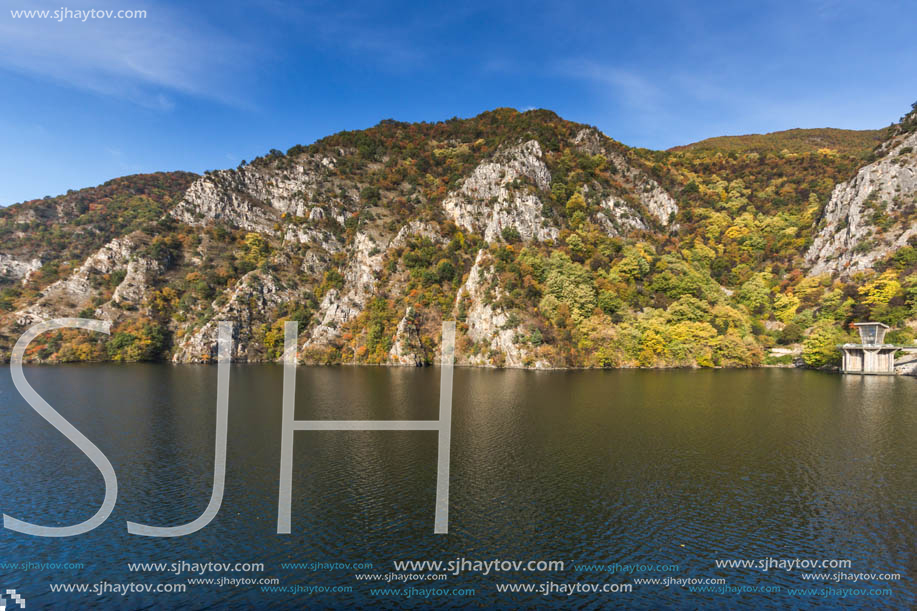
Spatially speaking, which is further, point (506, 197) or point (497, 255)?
point (506, 197)

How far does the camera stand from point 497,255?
4589 inches

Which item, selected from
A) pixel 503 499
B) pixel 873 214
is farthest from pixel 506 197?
pixel 503 499

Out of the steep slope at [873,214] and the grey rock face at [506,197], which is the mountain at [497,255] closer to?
the steep slope at [873,214]

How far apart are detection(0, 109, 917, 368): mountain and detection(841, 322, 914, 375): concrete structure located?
6.24m

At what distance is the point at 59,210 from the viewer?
18512 cm

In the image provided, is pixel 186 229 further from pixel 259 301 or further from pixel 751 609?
pixel 751 609

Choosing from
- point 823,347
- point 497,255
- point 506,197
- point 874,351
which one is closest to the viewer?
point 874,351

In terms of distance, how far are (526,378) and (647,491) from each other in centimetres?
5345

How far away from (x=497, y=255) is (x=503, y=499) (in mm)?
93034

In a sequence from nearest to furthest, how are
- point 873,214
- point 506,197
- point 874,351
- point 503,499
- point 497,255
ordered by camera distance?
point 503,499
point 874,351
point 873,214
point 497,255
point 506,197

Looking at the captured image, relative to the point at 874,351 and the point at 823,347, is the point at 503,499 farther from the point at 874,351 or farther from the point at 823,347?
the point at 823,347

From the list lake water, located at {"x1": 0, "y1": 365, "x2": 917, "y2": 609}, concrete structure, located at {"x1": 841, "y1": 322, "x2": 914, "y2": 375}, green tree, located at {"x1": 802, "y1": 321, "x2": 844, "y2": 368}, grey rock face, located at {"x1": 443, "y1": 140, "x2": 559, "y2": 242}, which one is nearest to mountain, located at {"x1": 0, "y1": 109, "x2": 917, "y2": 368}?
green tree, located at {"x1": 802, "y1": 321, "x2": 844, "y2": 368}

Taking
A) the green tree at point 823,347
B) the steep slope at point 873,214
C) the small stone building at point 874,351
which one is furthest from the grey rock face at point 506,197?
the steep slope at point 873,214

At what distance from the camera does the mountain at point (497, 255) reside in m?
103
